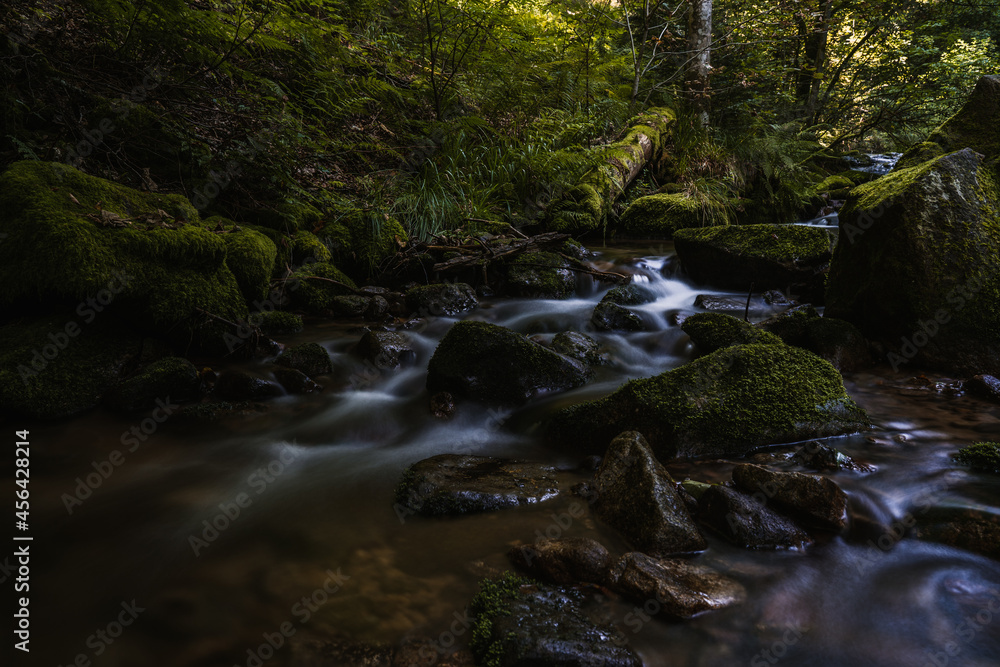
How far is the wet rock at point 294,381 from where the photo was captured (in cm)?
413

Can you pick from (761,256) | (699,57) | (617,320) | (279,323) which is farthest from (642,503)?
(699,57)

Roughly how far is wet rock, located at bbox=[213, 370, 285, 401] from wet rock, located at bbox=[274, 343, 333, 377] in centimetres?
37

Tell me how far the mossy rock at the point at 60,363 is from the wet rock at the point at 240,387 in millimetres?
729

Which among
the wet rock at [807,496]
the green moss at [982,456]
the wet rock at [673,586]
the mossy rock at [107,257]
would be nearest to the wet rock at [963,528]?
the wet rock at [807,496]

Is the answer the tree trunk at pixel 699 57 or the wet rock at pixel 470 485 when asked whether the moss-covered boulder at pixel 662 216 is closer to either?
the tree trunk at pixel 699 57

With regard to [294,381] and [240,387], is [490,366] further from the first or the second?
[240,387]

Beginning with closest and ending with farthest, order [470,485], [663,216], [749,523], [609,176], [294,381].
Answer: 1. [749,523]
2. [470,485]
3. [294,381]
4. [663,216]
5. [609,176]

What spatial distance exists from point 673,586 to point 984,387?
329 centimetres

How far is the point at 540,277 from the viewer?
6.65 m

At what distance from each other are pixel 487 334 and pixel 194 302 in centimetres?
247

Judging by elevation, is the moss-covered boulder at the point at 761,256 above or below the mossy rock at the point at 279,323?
above

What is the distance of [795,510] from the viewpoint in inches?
93.7

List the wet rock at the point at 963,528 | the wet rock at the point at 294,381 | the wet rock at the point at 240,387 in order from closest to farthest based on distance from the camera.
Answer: the wet rock at the point at 963,528 < the wet rock at the point at 240,387 < the wet rock at the point at 294,381

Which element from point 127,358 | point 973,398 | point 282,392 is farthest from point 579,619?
point 127,358
